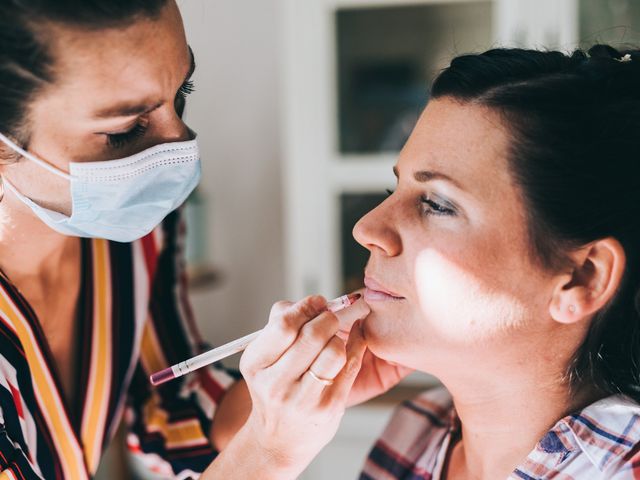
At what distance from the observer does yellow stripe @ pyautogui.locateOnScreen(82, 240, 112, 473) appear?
3.85 ft

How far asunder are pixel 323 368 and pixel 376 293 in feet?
0.58

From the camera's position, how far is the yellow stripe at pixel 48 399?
3.44 feet

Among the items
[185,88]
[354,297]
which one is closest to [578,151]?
[354,297]

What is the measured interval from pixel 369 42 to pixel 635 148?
4.80ft

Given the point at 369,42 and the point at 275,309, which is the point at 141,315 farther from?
the point at 369,42

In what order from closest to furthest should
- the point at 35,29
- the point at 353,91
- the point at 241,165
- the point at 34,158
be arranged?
1. the point at 35,29
2. the point at 34,158
3. the point at 353,91
4. the point at 241,165

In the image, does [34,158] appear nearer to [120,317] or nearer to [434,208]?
[120,317]

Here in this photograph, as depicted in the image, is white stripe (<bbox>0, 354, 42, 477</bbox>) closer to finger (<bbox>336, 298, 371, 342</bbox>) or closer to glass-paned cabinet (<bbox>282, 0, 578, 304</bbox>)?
finger (<bbox>336, 298, 371, 342</bbox>)

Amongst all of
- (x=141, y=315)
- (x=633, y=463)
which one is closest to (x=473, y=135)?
(x=633, y=463)

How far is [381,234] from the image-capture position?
1040 millimetres

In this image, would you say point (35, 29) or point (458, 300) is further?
point (458, 300)

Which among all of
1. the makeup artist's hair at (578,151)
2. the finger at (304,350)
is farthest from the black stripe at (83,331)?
the makeup artist's hair at (578,151)

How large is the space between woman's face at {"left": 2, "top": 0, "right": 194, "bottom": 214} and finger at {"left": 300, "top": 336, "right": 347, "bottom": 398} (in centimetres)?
35

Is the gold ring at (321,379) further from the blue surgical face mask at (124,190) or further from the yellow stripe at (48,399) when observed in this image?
the yellow stripe at (48,399)
